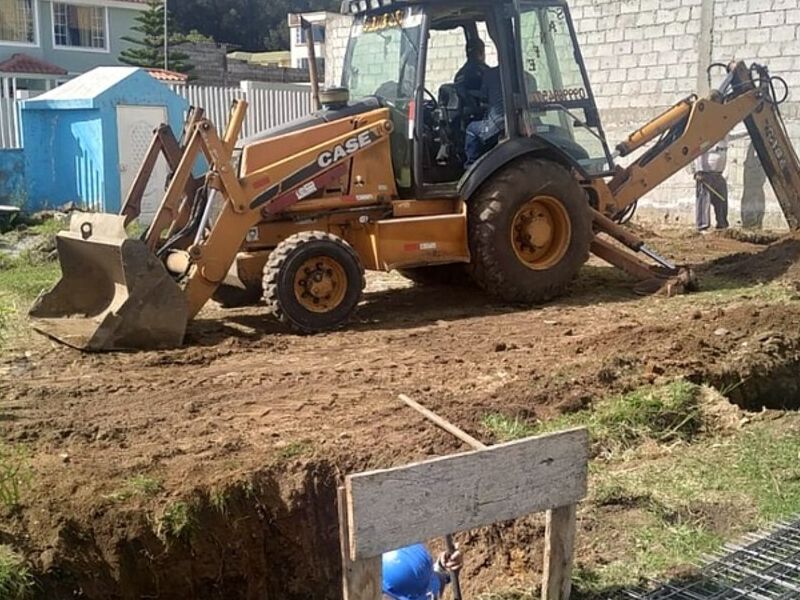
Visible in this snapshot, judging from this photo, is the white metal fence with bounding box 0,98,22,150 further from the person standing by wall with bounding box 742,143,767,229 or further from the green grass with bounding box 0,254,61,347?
the person standing by wall with bounding box 742,143,767,229

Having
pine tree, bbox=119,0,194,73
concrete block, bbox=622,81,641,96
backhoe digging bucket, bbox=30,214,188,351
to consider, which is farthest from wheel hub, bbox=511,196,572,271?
pine tree, bbox=119,0,194,73

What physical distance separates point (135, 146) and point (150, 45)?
69.4 feet

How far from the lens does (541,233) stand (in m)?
8.95

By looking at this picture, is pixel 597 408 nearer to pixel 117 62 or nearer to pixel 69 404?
pixel 69 404

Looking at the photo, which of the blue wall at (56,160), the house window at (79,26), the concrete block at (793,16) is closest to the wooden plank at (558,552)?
the concrete block at (793,16)

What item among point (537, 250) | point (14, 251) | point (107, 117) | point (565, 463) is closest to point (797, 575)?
point (565, 463)

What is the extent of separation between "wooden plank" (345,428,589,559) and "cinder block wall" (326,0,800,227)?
35.0 feet

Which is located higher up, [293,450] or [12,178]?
[12,178]

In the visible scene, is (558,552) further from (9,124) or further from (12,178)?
(9,124)

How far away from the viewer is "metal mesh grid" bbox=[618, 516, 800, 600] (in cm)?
381

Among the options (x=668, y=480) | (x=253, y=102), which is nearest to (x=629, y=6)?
(x=253, y=102)

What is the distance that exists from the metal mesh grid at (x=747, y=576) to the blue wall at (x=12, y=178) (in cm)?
1413

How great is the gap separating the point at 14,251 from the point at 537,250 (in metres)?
7.12

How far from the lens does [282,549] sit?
5.06 m
